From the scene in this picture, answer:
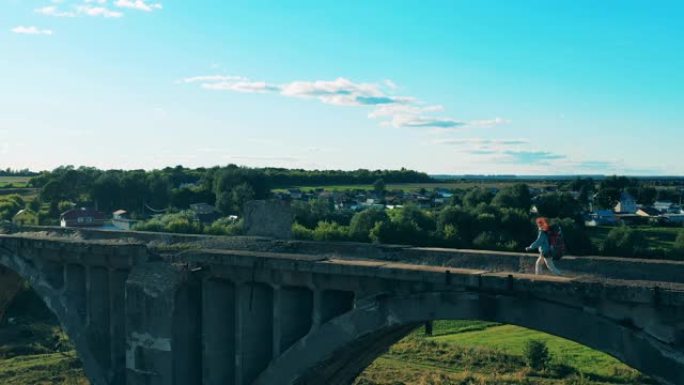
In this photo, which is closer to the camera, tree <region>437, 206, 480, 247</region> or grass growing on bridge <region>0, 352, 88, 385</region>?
grass growing on bridge <region>0, 352, 88, 385</region>

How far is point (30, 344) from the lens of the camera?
36.2 m

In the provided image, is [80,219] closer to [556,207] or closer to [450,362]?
[450,362]

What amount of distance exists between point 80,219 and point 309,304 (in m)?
57.3

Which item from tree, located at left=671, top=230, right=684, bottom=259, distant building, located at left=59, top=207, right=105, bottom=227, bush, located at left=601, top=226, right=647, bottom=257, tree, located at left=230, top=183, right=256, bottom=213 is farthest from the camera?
tree, located at left=230, top=183, right=256, bottom=213

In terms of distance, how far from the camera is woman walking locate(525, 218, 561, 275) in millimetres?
12008

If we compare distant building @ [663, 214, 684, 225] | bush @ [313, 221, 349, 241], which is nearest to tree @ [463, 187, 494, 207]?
distant building @ [663, 214, 684, 225]

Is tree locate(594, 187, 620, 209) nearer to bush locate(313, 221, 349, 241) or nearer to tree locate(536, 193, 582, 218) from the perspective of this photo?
tree locate(536, 193, 582, 218)

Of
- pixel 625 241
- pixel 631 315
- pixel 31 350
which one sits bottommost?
pixel 31 350

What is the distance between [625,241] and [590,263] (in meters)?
44.4

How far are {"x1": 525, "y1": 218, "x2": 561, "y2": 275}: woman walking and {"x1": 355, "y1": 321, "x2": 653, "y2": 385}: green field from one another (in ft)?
54.2

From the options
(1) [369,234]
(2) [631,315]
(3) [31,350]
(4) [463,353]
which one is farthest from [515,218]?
(2) [631,315]

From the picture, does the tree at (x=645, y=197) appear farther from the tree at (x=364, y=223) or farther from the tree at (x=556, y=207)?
the tree at (x=364, y=223)

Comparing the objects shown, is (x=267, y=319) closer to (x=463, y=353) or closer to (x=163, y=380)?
(x=163, y=380)

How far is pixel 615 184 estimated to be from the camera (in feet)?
416
